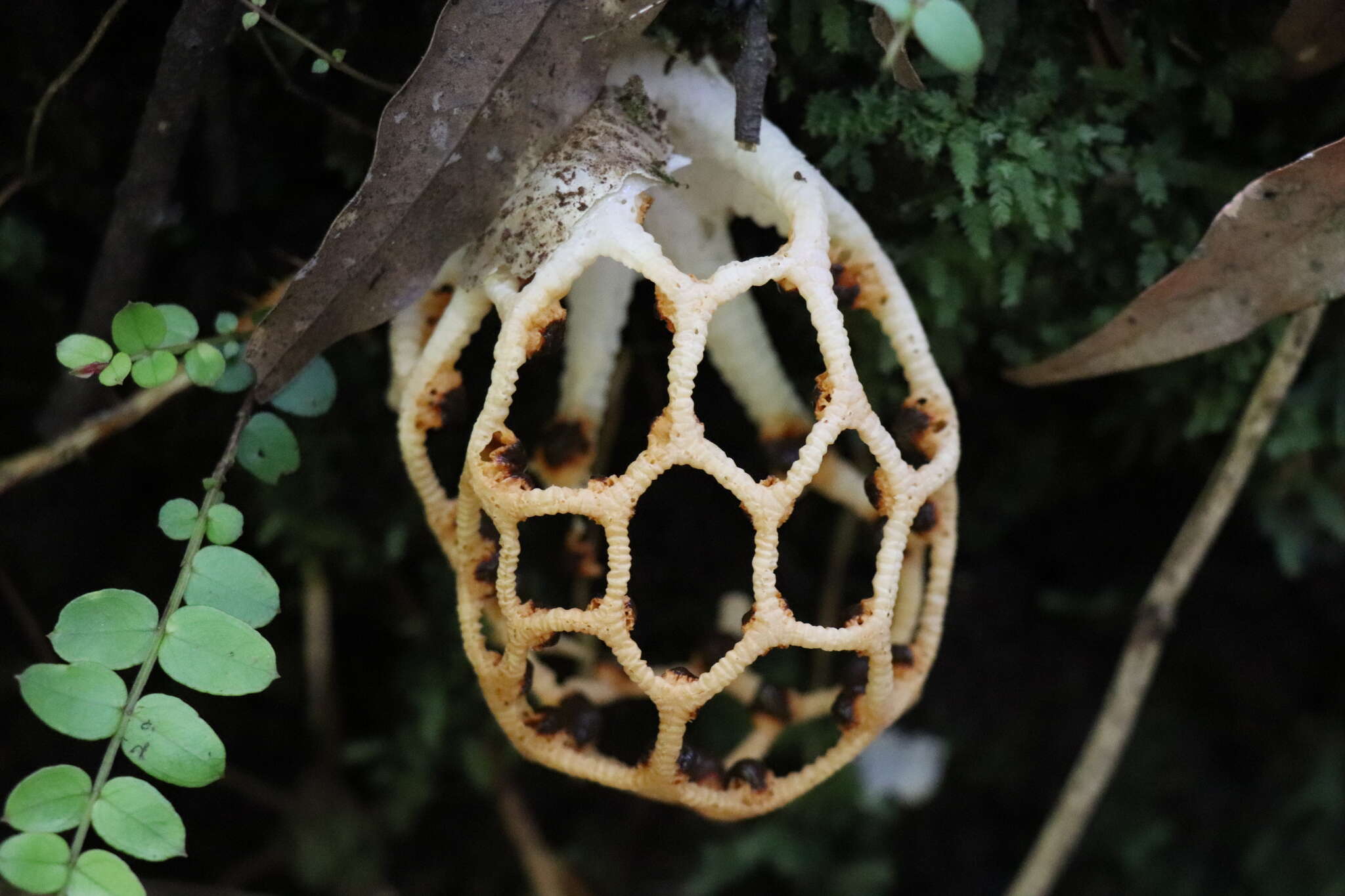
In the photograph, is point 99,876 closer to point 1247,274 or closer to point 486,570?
point 486,570

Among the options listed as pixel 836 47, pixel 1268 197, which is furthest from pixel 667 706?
pixel 1268 197

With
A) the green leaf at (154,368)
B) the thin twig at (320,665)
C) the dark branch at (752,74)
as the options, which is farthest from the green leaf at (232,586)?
the thin twig at (320,665)

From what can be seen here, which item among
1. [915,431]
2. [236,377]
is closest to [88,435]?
[236,377]

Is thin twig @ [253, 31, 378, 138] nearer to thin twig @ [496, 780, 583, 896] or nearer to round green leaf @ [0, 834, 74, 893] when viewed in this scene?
round green leaf @ [0, 834, 74, 893]

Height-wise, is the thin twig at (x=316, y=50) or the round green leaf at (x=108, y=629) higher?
the thin twig at (x=316, y=50)

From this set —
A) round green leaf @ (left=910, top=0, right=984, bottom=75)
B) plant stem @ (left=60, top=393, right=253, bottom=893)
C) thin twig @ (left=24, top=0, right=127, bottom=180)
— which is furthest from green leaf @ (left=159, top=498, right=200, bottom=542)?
round green leaf @ (left=910, top=0, right=984, bottom=75)

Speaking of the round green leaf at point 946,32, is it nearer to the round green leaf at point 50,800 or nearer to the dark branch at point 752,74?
the dark branch at point 752,74
